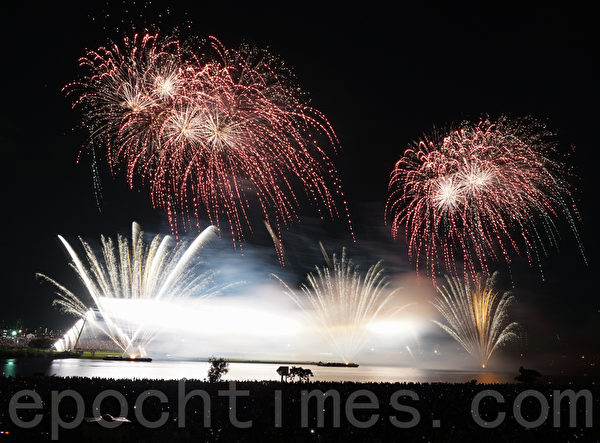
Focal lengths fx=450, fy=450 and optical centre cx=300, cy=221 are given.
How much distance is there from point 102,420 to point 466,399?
12.5 m

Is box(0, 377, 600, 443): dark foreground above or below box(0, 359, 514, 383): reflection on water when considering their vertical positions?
above

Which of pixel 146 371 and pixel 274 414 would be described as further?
pixel 146 371

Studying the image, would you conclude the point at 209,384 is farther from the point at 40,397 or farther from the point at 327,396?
the point at 40,397

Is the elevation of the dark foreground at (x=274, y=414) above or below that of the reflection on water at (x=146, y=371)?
above

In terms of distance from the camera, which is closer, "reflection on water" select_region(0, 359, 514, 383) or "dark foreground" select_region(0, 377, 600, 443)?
"dark foreground" select_region(0, 377, 600, 443)

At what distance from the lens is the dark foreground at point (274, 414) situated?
12.7m

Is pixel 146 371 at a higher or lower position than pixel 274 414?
lower

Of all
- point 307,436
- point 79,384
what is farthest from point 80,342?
point 307,436

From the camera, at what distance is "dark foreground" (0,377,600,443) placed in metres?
12.7

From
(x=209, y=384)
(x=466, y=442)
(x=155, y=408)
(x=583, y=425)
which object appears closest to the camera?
(x=466, y=442)

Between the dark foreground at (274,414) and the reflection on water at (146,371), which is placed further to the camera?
the reflection on water at (146,371)

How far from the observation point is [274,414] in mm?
13844

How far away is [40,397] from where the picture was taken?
47.3 feet

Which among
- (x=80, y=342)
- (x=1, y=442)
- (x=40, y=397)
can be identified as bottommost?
(x=80, y=342)
